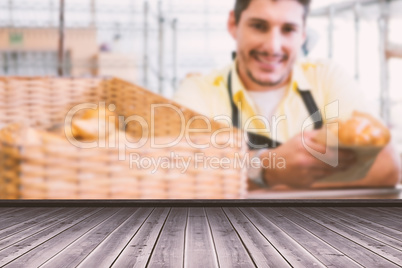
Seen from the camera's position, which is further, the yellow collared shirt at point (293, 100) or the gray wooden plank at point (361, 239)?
the yellow collared shirt at point (293, 100)

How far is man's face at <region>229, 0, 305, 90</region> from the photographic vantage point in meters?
3.25

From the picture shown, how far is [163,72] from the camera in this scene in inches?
138

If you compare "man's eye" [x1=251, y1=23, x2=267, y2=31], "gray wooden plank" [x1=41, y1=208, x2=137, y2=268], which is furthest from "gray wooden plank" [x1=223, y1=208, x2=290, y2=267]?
"man's eye" [x1=251, y1=23, x2=267, y2=31]

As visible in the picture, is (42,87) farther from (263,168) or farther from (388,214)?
(388,214)

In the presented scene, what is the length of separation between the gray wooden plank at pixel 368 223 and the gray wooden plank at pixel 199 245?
31.3 inches

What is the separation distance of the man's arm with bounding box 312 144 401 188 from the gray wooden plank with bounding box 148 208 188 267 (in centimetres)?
128

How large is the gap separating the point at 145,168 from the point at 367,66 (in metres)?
1.77

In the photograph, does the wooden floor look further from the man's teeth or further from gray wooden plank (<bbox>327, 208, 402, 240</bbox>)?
the man's teeth

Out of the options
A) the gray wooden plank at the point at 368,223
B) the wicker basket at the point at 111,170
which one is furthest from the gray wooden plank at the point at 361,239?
the wicker basket at the point at 111,170

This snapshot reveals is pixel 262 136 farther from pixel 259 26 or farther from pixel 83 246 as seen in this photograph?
pixel 83 246

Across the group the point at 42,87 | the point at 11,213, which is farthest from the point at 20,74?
the point at 11,213

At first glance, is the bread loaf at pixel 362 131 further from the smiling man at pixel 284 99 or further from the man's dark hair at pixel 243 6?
the man's dark hair at pixel 243 6

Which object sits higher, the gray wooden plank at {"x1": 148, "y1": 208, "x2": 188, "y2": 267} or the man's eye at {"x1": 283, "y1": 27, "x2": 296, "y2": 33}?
the man's eye at {"x1": 283, "y1": 27, "x2": 296, "y2": 33}

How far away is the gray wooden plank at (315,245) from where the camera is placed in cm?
165
